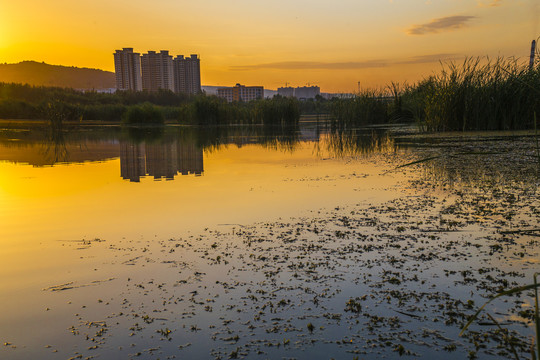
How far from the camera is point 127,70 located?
137375 millimetres

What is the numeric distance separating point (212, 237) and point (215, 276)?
970 mm

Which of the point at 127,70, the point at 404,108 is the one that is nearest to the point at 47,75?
the point at 127,70

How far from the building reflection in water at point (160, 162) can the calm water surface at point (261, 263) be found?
1.26m

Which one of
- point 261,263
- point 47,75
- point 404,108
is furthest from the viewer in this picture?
point 47,75

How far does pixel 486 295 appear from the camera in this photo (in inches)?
108

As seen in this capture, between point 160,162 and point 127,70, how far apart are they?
453ft

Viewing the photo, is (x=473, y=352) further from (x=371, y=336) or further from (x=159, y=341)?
(x=159, y=341)

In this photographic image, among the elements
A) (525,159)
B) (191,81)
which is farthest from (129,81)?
(525,159)

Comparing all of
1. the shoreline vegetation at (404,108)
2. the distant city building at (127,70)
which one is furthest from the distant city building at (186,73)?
the shoreline vegetation at (404,108)

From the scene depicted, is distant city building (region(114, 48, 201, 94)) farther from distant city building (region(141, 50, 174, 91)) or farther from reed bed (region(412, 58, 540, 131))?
reed bed (region(412, 58, 540, 131))

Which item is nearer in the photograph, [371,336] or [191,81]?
[371,336]

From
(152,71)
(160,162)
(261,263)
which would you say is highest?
(152,71)

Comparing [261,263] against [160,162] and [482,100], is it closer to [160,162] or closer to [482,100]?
[160,162]

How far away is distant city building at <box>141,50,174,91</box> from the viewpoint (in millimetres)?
138250
